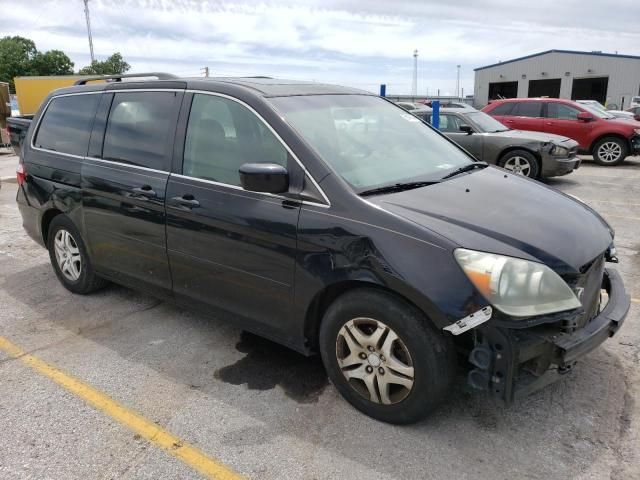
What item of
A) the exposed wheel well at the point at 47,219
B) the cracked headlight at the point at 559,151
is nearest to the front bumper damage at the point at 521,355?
the exposed wheel well at the point at 47,219

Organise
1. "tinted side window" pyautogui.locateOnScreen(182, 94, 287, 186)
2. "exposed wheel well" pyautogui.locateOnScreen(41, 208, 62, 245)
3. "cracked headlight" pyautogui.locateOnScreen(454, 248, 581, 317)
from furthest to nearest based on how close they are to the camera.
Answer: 1. "exposed wheel well" pyautogui.locateOnScreen(41, 208, 62, 245)
2. "tinted side window" pyautogui.locateOnScreen(182, 94, 287, 186)
3. "cracked headlight" pyautogui.locateOnScreen(454, 248, 581, 317)

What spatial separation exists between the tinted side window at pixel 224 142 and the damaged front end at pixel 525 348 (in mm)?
1423

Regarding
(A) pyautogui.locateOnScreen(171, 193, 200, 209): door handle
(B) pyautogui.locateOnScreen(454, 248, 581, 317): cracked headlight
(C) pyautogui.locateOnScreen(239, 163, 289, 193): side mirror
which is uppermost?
(C) pyautogui.locateOnScreen(239, 163, 289, 193): side mirror

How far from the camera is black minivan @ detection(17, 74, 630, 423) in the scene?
2.43m

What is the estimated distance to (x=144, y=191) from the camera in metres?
3.57

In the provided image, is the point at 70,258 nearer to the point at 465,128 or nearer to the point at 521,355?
the point at 521,355

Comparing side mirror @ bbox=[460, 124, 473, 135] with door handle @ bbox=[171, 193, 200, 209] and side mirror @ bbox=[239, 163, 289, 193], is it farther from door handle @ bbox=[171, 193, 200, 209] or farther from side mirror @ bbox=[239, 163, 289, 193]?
side mirror @ bbox=[239, 163, 289, 193]

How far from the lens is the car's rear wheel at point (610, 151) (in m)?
12.7

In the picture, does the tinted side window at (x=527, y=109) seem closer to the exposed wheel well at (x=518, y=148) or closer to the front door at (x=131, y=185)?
the exposed wheel well at (x=518, y=148)

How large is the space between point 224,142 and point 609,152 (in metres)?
12.4

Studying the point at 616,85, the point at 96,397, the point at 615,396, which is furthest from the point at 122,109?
the point at 616,85

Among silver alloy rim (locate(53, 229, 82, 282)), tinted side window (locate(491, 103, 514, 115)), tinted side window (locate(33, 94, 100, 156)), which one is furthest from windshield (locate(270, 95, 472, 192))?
tinted side window (locate(491, 103, 514, 115))

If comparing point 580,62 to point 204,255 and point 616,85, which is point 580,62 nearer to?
point 616,85

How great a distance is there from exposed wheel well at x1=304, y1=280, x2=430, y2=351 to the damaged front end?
360 mm
